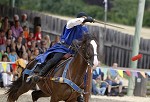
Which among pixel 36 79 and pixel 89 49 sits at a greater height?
pixel 89 49

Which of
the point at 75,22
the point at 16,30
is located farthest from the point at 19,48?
the point at 75,22

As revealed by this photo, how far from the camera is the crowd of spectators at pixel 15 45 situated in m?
15.6

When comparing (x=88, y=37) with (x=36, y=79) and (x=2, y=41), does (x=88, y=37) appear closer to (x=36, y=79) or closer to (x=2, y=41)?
(x=36, y=79)

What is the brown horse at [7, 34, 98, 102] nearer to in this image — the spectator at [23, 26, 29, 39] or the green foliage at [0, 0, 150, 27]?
the spectator at [23, 26, 29, 39]

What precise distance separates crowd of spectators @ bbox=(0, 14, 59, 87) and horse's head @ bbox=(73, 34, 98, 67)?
568 centimetres

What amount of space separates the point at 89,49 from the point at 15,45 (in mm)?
7164

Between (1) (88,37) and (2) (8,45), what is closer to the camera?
(1) (88,37)

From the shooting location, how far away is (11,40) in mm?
16641

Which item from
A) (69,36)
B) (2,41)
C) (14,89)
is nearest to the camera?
(69,36)

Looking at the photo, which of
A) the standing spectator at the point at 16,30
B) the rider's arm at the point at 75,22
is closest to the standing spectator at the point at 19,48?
the standing spectator at the point at 16,30

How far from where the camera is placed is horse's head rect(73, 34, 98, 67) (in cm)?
951

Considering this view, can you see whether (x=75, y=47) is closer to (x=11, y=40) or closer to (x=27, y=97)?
(x=27, y=97)

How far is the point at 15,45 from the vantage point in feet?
54.1

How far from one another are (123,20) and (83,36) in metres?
27.7
